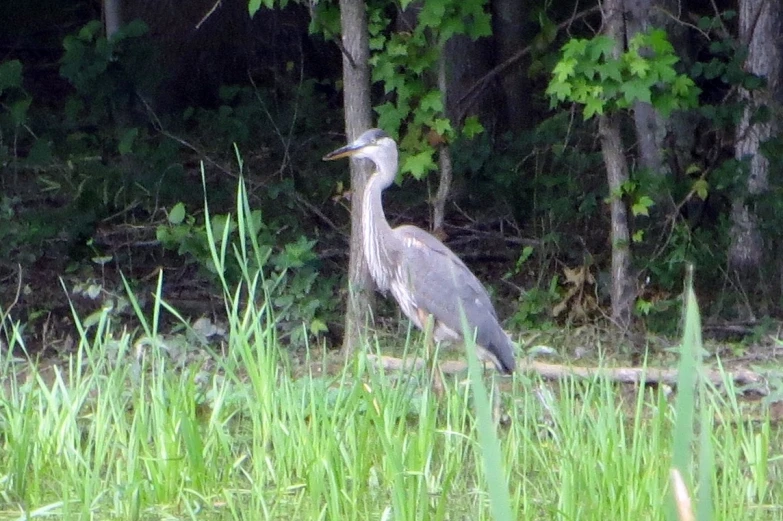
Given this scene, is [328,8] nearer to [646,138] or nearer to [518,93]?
[646,138]

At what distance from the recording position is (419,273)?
608cm

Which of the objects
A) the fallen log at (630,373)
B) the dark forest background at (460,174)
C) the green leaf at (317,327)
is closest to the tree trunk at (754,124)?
the dark forest background at (460,174)

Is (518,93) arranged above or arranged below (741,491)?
above

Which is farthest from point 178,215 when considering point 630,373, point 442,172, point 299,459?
point 299,459

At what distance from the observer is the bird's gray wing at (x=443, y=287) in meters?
5.86

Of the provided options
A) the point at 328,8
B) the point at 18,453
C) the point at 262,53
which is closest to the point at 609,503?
the point at 18,453

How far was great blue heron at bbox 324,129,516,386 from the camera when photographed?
5793mm

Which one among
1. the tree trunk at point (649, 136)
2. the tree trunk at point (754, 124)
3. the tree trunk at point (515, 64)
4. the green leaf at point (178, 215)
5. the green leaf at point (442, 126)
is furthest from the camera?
the tree trunk at point (515, 64)

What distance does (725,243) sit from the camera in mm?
7938

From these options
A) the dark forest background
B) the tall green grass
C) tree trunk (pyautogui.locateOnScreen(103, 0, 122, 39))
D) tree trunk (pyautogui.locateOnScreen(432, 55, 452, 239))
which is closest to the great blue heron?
the dark forest background

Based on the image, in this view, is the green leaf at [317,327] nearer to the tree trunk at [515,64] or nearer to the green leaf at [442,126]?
the green leaf at [442,126]

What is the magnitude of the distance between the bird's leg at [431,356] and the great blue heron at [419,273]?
0.05 feet

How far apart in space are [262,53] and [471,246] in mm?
3718

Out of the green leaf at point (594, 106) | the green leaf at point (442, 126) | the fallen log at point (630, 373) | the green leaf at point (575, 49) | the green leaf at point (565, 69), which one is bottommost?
the fallen log at point (630, 373)
